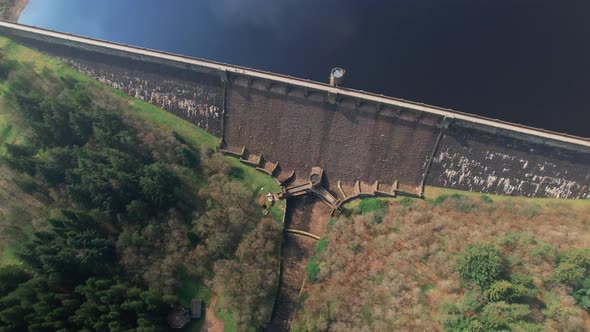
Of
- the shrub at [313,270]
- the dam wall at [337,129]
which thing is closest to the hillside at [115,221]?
the shrub at [313,270]

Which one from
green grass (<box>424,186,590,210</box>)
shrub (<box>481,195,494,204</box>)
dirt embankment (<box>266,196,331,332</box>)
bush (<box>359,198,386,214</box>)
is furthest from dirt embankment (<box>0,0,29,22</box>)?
shrub (<box>481,195,494,204</box>)

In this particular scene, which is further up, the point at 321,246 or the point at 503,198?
the point at 503,198

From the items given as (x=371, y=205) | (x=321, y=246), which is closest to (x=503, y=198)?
(x=371, y=205)

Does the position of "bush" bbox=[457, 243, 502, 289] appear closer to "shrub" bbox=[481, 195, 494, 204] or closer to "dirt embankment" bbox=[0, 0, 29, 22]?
"shrub" bbox=[481, 195, 494, 204]

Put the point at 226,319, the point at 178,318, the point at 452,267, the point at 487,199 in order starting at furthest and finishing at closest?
the point at 487,199
the point at 226,319
the point at 178,318
the point at 452,267

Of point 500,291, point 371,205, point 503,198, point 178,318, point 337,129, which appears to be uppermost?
point 337,129

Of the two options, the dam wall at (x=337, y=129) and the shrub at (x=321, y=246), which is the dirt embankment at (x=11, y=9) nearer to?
the dam wall at (x=337, y=129)

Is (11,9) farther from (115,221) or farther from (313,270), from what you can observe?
(313,270)
